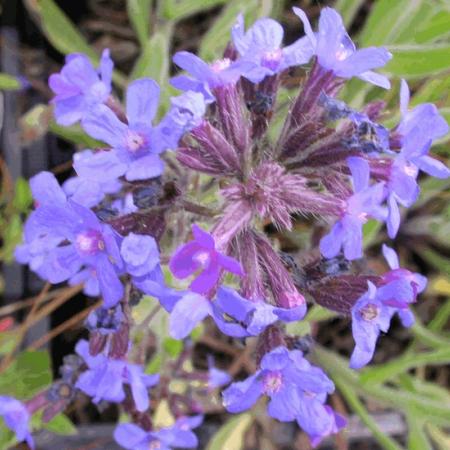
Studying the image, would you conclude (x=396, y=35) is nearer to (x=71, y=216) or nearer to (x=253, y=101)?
(x=253, y=101)

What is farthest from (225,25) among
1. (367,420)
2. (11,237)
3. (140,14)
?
(367,420)

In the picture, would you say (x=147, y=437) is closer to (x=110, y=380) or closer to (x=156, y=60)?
(x=110, y=380)

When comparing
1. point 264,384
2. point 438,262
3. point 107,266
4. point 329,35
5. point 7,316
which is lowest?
point 7,316

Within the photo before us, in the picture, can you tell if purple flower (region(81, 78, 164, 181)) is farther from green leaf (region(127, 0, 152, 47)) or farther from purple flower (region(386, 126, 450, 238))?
green leaf (region(127, 0, 152, 47))

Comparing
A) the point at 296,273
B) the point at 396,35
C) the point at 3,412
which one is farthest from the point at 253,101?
the point at 3,412

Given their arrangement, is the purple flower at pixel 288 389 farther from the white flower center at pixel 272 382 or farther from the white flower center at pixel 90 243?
the white flower center at pixel 90 243

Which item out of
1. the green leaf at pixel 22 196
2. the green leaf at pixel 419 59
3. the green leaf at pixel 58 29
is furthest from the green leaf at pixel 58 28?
the green leaf at pixel 419 59

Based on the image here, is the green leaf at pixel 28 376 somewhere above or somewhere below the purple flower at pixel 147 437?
below
